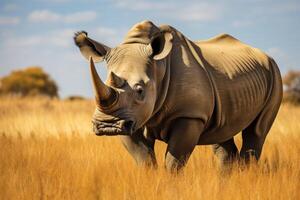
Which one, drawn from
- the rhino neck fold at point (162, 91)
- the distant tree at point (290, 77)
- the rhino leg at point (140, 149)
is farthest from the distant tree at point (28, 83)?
the rhino neck fold at point (162, 91)

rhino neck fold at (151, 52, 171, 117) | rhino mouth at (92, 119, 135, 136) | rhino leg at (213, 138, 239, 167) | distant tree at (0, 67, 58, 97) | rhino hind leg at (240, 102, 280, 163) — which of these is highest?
rhino neck fold at (151, 52, 171, 117)

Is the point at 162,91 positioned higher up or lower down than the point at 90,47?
lower down

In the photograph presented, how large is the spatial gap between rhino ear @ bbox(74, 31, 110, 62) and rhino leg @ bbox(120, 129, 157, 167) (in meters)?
0.81

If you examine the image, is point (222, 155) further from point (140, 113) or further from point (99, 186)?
point (99, 186)

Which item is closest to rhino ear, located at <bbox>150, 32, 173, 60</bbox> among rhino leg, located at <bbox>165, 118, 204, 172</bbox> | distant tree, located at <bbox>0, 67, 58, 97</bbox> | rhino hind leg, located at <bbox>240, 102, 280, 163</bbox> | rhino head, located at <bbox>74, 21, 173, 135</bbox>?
rhino head, located at <bbox>74, 21, 173, 135</bbox>

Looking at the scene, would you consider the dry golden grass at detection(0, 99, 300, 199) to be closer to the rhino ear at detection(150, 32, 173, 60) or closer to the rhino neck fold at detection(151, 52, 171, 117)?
the rhino neck fold at detection(151, 52, 171, 117)

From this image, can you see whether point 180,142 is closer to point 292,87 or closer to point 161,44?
point 161,44

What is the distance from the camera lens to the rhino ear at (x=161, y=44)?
5.39m

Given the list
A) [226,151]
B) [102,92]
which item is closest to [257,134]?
[226,151]

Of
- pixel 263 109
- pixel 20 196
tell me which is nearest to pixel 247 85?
pixel 263 109

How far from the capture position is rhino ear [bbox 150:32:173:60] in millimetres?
5391

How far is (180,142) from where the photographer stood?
17.9 ft

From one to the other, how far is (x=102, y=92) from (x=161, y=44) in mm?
972

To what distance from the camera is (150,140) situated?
5742 mm
